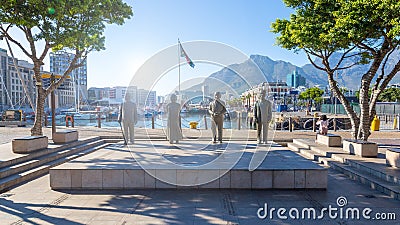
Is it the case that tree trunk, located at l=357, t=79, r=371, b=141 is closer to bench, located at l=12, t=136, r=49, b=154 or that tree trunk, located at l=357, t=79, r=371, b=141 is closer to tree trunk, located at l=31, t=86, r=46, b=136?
bench, located at l=12, t=136, r=49, b=154

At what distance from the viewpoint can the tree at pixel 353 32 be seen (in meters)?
7.40

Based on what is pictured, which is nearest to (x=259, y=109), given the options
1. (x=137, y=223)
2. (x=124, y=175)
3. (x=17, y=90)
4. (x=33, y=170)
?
(x=124, y=175)

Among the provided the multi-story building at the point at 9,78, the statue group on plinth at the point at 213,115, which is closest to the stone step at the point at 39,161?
the statue group on plinth at the point at 213,115

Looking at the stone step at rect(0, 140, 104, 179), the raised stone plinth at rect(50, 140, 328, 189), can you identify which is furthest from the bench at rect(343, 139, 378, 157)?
the stone step at rect(0, 140, 104, 179)

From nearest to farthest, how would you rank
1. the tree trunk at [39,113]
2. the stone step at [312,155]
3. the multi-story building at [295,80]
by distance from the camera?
the stone step at [312,155] → the tree trunk at [39,113] → the multi-story building at [295,80]

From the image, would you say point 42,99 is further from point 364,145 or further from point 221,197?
point 364,145

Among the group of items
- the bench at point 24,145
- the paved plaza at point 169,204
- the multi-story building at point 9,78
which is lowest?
the paved plaza at point 169,204

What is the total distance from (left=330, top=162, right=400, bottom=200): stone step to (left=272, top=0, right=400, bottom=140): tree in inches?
108

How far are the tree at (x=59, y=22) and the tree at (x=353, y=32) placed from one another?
6.72 m

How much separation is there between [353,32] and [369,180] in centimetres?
425

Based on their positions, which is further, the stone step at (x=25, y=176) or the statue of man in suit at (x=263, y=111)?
the statue of man in suit at (x=263, y=111)

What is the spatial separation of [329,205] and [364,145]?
416 centimetres

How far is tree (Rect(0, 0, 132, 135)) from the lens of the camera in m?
8.41

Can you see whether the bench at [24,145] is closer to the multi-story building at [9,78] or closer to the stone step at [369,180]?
the stone step at [369,180]
